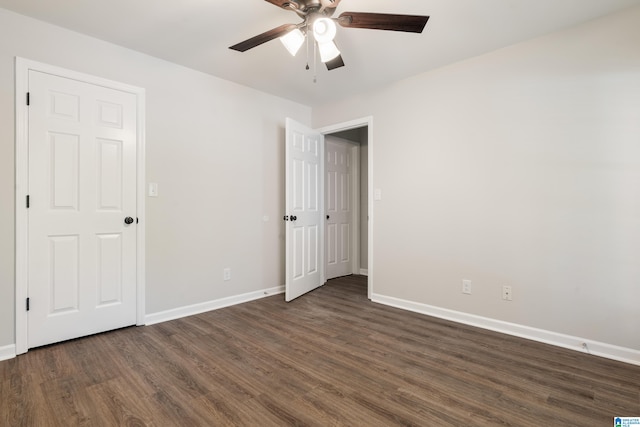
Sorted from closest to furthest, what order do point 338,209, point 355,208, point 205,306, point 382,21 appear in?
point 382,21
point 205,306
point 338,209
point 355,208

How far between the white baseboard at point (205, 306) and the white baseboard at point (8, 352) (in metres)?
0.86

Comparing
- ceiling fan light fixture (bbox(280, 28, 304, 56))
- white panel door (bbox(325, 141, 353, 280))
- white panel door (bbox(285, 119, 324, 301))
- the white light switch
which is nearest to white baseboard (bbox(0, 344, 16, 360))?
the white light switch

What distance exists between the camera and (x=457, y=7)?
82.7 inches

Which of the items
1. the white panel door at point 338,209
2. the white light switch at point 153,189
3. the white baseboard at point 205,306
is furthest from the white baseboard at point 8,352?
the white panel door at point 338,209

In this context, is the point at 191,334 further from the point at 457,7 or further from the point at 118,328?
the point at 457,7

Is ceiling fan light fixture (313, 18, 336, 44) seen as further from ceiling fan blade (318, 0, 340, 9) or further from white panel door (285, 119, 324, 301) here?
white panel door (285, 119, 324, 301)

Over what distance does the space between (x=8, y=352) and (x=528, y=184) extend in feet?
13.5

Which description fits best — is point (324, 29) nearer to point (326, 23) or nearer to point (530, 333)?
point (326, 23)

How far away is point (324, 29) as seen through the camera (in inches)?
72.3

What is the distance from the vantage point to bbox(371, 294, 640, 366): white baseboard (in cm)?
216

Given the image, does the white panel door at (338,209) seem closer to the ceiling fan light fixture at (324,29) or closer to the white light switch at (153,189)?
the white light switch at (153,189)

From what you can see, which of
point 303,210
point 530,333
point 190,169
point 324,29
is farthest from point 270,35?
point 530,333

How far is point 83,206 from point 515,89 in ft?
12.2

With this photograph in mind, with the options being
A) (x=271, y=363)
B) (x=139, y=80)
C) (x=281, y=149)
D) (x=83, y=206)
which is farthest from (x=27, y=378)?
(x=281, y=149)
